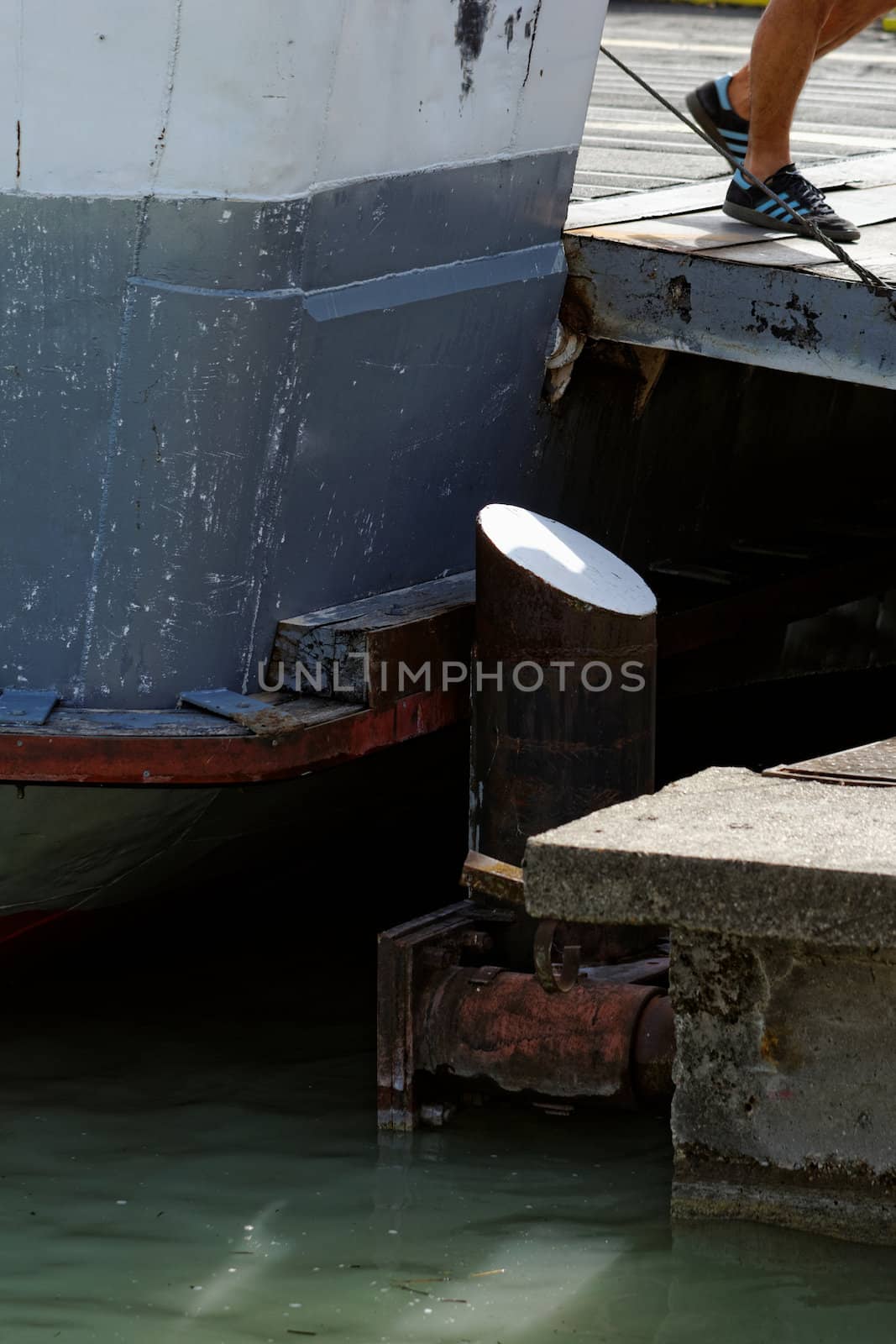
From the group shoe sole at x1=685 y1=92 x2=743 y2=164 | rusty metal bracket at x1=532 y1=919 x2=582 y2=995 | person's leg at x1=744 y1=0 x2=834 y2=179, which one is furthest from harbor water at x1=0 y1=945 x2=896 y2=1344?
shoe sole at x1=685 y1=92 x2=743 y2=164

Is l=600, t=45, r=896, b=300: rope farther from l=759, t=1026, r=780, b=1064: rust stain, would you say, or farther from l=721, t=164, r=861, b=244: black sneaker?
l=759, t=1026, r=780, b=1064: rust stain

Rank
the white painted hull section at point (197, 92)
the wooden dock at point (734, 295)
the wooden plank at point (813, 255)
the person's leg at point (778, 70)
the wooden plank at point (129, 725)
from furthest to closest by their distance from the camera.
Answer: the person's leg at point (778, 70) → the wooden plank at point (813, 255) → the wooden dock at point (734, 295) → the wooden plank at point (129, 725) → the white painted hull section at point (197, 92)

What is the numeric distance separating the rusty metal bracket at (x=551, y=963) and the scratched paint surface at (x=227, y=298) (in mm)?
1147

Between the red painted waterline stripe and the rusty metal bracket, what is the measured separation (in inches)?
30.8

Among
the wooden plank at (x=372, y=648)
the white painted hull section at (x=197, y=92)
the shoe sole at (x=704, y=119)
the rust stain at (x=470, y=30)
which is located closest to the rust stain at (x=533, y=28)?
the rust stain at (x=470, y=30)

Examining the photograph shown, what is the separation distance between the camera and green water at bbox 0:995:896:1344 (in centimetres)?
368

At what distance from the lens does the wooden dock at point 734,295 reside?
16.6 ft

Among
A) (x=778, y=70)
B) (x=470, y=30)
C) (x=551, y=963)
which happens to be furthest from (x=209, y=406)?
(x=778, y=70)

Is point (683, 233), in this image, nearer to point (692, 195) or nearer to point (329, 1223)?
point (692, 195)

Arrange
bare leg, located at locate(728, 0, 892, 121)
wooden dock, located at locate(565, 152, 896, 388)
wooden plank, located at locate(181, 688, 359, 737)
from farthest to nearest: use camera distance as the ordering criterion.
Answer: bare leg, located at locate(728, 0, 892, 121) → wooden dock, located at locate(565, 152, 896, 388) → wooden plank, located at locate(181, 688, 359, 737)

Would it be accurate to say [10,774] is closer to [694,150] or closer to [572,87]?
[572,87]

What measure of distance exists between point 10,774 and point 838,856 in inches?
77.9

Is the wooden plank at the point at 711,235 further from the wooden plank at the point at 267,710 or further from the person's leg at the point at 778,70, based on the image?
the wooden plank at the point at 267,710

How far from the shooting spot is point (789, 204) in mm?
5516
